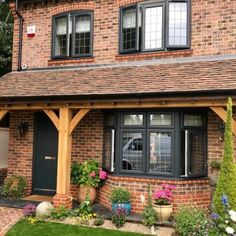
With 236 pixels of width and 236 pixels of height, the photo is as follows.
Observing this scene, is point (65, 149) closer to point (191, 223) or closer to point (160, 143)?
point (160, 143)

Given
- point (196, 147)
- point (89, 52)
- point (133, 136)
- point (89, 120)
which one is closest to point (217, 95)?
point (196, 147)

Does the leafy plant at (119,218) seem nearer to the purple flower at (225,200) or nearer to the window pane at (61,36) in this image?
the purple flower at (225,200)

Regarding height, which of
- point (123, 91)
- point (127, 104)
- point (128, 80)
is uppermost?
point (128, 80)

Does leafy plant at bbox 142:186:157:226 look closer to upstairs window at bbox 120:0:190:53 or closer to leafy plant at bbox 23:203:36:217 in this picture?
leafy plant at bbox 23:203:36:217

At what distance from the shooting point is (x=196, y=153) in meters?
8.95

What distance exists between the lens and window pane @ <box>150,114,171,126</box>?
8820 mm

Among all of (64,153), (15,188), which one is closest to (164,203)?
(64,153)

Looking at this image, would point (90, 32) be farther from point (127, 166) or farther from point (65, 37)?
point (127, 166)

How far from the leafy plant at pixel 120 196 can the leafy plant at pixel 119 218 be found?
1.62 ft

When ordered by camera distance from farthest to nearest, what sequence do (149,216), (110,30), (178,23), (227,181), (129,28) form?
(110,30), (129,28), (178,23), (149,216), (227,181)

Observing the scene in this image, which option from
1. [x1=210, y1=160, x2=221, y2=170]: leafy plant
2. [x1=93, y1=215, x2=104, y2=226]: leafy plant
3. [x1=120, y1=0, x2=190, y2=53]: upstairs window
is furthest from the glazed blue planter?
[x1=120, y1=0, x2=190, y2=53]: upstairs window

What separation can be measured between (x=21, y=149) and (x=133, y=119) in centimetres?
405

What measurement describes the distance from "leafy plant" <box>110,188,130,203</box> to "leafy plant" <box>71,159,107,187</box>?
33.4 inches

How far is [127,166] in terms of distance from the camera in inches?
361
